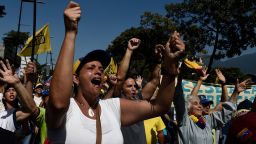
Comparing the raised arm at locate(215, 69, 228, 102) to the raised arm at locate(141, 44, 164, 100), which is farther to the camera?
the raised arm at locate(215, 69, 228, 102)

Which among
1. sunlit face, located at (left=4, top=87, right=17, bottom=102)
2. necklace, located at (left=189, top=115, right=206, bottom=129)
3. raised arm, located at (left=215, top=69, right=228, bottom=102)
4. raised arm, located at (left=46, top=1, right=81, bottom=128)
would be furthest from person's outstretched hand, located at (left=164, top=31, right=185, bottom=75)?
raised arm, located at (left=215, top=69, right=228, bottom=102)

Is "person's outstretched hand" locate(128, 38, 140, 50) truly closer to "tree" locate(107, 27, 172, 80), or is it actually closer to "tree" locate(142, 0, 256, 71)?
"tree" locate(142, 0, 256, 71)

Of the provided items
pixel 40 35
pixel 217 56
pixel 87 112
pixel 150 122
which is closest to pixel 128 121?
pixel 87 112

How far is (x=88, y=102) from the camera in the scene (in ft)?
8.66

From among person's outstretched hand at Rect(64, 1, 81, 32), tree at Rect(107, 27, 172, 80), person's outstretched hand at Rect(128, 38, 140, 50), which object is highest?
person's outstretched hand at Rect(64, 1, 81, 32)

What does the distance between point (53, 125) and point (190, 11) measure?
24.0 m

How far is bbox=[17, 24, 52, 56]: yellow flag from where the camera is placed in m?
12.4

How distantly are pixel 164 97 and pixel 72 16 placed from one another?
2.61ft

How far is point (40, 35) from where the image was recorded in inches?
525

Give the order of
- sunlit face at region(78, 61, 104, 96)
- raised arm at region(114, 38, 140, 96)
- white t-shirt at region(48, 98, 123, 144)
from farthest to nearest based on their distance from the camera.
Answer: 1. raised arm at region(114, 38, 140, 96)
2. sunlit face at region(78, 61, 104, 96)
3. white t-shirt at region(48, 98, 123, 144)

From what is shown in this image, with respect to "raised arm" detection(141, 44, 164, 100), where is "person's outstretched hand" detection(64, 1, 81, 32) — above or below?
above

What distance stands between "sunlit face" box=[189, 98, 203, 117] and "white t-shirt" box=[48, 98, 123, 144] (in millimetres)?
2349

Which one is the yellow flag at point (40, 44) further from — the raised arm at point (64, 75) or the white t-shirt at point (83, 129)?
the raised arm at point (64, 75)

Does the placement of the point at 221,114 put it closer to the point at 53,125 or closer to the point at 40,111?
the point at 40,111
